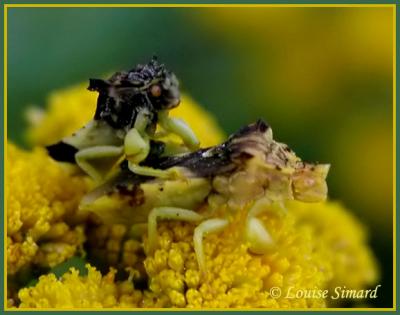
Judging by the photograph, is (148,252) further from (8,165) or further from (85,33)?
(85,33)

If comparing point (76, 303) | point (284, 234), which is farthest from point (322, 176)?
point (76, 303)

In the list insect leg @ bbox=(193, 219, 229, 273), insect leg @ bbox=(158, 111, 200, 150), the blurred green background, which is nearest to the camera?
insect leg @ bbox=(193, 219, 229, 273)

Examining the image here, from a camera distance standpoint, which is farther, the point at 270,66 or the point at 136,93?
the point at 270,66

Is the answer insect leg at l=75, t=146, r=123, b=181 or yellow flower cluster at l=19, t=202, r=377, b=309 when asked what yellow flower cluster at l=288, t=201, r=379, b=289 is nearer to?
yellow flower cluster at l=19, t=202, r=377, b=309

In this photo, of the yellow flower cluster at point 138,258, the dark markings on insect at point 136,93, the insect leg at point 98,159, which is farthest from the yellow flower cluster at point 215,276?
the dark markings on insect at point 136,93

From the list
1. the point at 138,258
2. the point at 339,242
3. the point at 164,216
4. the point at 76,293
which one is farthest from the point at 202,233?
the point at 339,242

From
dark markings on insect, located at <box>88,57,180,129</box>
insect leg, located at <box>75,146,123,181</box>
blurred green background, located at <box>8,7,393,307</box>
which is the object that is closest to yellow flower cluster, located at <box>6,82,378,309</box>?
insect leg, located at <box>75,146,123,181</box>

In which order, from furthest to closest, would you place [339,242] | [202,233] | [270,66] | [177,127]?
[270,66]
[339,242]
[177,127]
[202,233]

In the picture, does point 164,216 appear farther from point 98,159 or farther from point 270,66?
point 270,66
